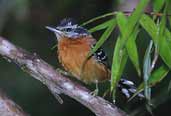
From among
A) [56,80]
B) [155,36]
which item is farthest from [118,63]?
[56,80]

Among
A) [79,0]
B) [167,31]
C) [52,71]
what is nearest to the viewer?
[167,31]

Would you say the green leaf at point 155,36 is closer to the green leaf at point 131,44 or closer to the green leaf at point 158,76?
the green leaf at point 131,44

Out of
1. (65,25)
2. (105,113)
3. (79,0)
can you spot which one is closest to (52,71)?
(105,113)

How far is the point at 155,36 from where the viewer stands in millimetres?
2840

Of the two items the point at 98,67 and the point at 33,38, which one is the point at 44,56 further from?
the point at 98,67

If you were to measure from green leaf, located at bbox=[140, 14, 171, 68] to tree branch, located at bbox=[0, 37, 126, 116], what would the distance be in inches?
16.6

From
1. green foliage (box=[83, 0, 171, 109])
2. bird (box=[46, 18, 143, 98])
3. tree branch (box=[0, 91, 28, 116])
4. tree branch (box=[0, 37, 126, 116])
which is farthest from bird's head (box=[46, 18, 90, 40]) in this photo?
green foliage (box=[83, 0, 171, 109])

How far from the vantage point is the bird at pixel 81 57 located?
3.87 m

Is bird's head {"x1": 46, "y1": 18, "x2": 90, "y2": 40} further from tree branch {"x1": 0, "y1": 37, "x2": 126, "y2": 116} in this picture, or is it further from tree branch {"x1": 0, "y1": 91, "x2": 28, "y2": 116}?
tree branch {"x1": 0, "y1": 91, "x2": 28, "y2": 116}

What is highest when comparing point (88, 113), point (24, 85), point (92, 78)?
point (92, 78)

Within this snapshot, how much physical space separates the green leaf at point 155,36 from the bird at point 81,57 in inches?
38.7

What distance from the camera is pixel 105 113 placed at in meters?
3.12

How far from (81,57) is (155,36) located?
107cm

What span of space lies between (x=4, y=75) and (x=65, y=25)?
1909 mm
